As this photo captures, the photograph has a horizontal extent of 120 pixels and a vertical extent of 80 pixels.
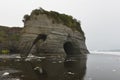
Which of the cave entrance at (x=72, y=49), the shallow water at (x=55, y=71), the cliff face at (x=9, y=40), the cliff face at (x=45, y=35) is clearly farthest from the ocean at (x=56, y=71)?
the cliff face at (x=9, y=40)

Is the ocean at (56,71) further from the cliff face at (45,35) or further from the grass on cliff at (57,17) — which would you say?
the grass on cliff at (57,17)

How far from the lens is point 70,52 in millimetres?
71250

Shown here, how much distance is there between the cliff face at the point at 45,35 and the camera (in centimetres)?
5905

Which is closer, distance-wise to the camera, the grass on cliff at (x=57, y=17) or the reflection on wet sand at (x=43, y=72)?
the reflection on wet sand at (x=43, y=72)

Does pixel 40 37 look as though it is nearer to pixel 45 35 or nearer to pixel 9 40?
pixel 45 35

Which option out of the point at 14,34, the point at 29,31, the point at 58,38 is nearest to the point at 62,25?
the point at 58,38

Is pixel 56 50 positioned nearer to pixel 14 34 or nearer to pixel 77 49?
pixel 77 49

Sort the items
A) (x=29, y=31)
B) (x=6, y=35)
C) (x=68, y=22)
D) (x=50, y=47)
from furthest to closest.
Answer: (x=6, y=35) → (x=68, y=22) → (x=29, y=31) → (x=50, y=47)

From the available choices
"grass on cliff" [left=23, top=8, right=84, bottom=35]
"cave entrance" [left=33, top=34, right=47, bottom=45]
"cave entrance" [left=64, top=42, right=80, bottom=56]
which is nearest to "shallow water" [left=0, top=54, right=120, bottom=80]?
"cave entrance" [left=33, top=34, right=47, bottom=45]

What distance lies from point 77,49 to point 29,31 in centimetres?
1647

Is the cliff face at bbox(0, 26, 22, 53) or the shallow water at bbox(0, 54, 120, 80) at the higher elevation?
the cliff face at bbox(0, 26, 22, 53)

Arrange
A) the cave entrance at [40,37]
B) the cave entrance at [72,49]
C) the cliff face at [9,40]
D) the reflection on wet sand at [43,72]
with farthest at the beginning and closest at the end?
1. the cliff face at [9,40]
2. the cave entrance at [72,49]
3. the cave entrance at [40,37]
4. the reflection on wet sand at [43,72]

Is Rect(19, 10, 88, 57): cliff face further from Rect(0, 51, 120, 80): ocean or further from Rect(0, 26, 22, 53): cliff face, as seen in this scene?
Rect(0, 51, 120, 80): ocean

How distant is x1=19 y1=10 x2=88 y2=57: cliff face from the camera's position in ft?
194
